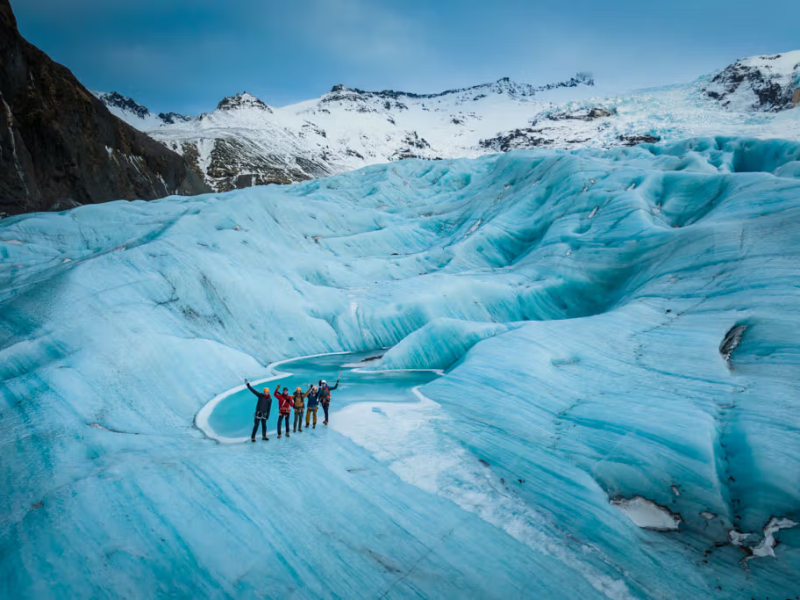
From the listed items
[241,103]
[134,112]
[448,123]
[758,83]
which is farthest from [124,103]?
[758,83]

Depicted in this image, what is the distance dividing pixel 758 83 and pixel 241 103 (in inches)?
3911

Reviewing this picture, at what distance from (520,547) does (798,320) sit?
19.0 feet

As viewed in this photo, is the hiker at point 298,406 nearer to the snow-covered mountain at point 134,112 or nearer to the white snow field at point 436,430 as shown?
the white snow field at point 436,430

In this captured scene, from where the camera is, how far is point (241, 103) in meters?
103

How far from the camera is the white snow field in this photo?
3.88 m

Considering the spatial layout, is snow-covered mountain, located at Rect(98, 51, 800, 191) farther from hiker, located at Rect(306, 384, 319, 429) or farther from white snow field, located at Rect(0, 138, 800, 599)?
hiker, located at Rect(306, 384, 319, 429)

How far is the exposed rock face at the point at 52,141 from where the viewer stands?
2161cm

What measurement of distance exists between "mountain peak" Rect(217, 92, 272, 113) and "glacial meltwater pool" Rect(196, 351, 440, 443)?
108344 millimetres

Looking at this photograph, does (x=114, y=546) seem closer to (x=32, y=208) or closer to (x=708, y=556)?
(x=708, y=556)

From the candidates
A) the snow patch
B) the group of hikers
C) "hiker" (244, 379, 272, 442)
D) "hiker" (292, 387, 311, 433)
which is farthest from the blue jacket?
the snow patch

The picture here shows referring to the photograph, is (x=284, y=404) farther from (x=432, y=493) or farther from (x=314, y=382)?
(x=314, y=382)

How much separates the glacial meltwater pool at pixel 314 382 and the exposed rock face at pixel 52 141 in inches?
824

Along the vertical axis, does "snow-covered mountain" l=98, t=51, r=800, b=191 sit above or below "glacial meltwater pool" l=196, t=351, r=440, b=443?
above

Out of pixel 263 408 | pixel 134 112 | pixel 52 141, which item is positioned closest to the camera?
pixel 263 408
